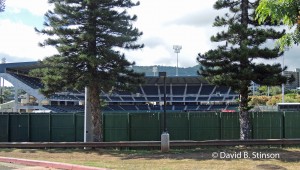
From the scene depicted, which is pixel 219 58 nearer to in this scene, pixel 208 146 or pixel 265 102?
pixel 208 146

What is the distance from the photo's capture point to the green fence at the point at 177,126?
2262cm

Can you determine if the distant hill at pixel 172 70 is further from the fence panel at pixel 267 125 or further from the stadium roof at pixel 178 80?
the fence panel at pixel 267 125

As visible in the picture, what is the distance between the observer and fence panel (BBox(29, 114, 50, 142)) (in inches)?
987

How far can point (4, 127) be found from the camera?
25.9 meters

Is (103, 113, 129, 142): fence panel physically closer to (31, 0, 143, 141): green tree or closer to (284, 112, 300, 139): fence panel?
(31, 0, 143, 141): green tree

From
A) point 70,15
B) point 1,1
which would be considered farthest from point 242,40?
point 1,1

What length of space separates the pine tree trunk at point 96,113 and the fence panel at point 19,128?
558cm

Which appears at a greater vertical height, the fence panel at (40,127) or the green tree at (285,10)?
the green tree at (285,10)

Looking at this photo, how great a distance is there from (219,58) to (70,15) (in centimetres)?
813

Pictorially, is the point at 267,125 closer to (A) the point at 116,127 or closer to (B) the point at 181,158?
(B) the point at 181,158

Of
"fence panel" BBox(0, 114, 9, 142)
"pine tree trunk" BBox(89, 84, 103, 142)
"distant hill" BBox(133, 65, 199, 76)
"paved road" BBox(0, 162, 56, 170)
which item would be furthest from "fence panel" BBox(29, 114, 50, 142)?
"distant hill" BBox(133, 65, 199, 76)

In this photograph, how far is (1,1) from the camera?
1908 cm

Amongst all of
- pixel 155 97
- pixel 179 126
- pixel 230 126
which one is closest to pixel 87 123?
pixel 179 126

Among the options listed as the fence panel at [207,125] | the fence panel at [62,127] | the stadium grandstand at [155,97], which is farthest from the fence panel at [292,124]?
the stadium grandstand at [155,97]
